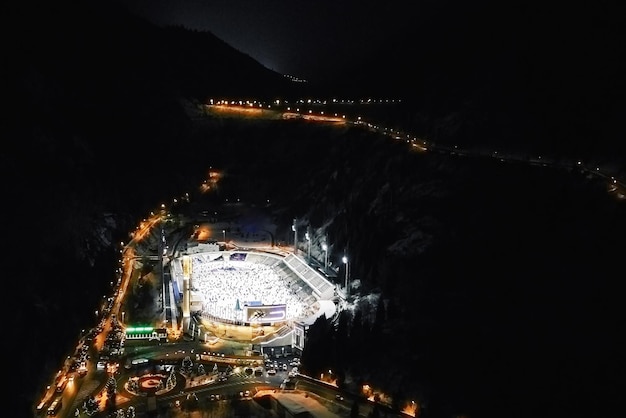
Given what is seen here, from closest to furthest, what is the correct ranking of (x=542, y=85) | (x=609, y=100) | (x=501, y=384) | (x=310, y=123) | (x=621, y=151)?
(x=501, y=384) < (x=621, y=151) < (x=609, y=100) < (x=542, y=85) < (x=310, y=123)

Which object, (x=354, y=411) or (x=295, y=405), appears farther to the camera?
(x=295, y=405)

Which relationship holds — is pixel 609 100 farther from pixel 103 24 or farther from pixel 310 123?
pixel 103 24

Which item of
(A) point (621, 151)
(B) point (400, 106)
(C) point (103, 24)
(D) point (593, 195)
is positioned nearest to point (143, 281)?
(D) point (593, 195)

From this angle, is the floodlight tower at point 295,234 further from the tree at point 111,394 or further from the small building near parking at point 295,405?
the tree at point 111,394

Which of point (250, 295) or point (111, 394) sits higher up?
point (111, 394)

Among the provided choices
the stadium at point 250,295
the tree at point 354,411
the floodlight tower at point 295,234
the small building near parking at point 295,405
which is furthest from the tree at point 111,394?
the floodlight tower at point 295,234

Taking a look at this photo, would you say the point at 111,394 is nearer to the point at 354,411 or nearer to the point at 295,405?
the point at 295,405

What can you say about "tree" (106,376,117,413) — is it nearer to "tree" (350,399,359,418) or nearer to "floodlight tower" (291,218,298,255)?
"tree" (350,399,359,418)

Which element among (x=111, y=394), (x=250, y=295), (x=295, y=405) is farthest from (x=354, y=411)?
(x=250, y=295)
